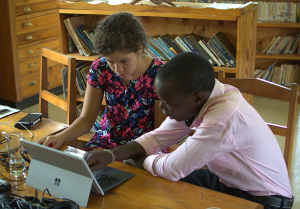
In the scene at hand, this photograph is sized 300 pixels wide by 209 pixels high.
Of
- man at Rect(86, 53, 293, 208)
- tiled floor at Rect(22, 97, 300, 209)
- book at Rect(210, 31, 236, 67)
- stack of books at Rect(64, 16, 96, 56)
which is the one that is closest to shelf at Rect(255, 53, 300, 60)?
tiled floor at Rect(22, 97, 300, 209)

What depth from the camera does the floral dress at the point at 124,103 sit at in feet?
5.04

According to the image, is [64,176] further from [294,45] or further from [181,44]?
[294,45]

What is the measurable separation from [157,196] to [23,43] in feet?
9.78

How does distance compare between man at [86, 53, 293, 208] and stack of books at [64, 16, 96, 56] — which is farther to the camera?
stack of books at [64, 16, 96, 56]

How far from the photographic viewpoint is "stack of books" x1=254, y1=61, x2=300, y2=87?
12.3ft

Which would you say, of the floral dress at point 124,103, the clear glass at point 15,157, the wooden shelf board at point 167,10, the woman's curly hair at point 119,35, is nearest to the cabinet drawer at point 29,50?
the wooden shelf board at point 167,10

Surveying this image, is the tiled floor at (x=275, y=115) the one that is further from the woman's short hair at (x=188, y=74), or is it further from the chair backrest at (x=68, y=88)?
the woman's short hair at (x=188, y=74)

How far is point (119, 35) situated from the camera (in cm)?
Result: 130

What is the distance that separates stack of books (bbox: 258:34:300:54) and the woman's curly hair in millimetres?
2851

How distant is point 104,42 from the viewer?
4.22ft

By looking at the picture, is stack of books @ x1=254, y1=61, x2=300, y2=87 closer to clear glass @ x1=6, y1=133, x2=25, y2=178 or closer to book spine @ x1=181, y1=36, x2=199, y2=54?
book spine @ x1=181, y1=36, x2=199, y2=54

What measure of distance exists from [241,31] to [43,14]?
2.51 m

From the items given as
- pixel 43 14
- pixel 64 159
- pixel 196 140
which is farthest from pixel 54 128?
pixel 43 14

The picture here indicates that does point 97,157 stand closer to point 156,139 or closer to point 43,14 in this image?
point 156,139
